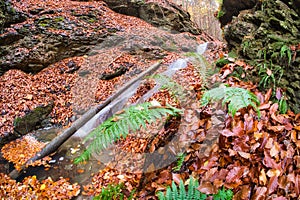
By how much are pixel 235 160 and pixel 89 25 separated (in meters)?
6.53

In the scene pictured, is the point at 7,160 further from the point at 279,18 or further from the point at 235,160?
the point at 279,18

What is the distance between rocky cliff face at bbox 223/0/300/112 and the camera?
9.61 feet

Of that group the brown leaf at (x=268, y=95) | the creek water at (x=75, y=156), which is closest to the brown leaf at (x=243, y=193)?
the brown leaf at (x=268, y=95)

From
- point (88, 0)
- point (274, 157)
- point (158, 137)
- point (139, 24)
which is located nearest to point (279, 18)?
point (274, 157)

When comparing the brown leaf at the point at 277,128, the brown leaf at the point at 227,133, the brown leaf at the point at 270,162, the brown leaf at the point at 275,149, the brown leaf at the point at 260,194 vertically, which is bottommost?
the brown leaf at the point at 260,194

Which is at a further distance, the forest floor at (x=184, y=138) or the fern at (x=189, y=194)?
the forest floor at (x=184, y=138)

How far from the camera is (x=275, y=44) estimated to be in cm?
324

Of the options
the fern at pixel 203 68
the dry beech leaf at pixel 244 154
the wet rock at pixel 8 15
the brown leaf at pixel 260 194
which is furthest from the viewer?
the wet rock at pixel 8 15

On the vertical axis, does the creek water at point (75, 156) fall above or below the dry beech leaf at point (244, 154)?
below

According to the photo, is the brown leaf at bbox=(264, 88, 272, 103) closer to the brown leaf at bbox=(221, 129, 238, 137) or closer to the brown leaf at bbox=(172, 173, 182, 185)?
the brown leaf at bbox=(221, 129, 238, 137)

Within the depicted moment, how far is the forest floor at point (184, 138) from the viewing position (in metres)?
2.06

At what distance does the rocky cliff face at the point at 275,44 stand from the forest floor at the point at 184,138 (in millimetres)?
227

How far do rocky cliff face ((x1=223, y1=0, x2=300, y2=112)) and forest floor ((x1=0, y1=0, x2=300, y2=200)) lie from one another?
0.23 metres

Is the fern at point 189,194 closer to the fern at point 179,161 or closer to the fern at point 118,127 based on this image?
the fern at point 179,161
